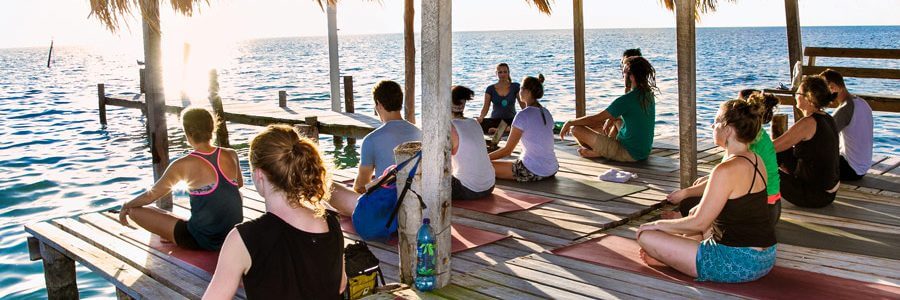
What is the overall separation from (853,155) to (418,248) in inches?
184

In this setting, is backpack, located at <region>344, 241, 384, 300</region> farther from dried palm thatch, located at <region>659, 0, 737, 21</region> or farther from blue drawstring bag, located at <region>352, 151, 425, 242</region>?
dried palm thatch, located at <region>659, 0, 737, 21</region>

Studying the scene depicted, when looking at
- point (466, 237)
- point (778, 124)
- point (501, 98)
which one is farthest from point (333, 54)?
point (466, 237)

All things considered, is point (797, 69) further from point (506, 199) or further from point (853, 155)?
point (506, 199)

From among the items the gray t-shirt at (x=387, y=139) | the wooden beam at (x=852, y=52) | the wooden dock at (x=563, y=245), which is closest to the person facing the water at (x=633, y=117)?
the wooden dock at (x=563, y=245)

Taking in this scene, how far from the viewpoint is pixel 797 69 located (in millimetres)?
9656

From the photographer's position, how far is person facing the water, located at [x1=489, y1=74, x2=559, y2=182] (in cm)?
702

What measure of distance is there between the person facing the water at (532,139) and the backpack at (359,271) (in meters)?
3.18

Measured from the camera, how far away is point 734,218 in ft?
13.7

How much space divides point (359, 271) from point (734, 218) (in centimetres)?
194

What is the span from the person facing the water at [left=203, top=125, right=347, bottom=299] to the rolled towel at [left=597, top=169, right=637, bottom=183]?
4.44 m

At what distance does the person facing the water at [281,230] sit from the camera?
2988mm

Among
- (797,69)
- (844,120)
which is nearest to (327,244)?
(844,120)

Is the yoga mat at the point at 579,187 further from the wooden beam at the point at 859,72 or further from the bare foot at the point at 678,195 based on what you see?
the wooden beam at the point at 859,72

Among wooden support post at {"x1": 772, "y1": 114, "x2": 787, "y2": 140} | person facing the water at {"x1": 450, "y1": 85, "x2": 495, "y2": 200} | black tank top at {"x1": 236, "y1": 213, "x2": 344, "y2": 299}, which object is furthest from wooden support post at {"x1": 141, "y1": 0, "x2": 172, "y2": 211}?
wooden support post at {"x1": 772, "y1": 114, "x2": 787, "y2": 140}
